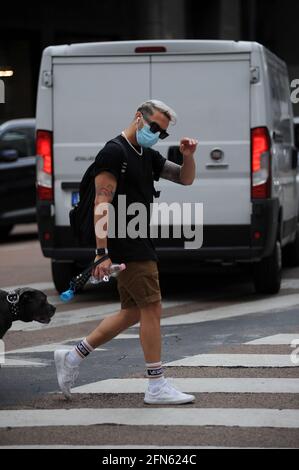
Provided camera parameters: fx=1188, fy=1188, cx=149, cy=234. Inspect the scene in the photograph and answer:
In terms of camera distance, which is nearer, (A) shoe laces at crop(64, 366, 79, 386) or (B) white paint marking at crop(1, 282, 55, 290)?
(A) shoe laces at crop(64, 366, 79, 386)

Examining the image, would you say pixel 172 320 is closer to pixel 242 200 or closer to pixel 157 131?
pixel 242 200

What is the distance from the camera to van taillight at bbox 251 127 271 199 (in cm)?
1132

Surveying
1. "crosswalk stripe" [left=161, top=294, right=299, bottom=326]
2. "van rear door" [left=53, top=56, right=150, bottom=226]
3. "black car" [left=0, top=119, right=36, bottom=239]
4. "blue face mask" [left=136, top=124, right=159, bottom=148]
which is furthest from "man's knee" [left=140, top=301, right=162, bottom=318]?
"black car" [left=0, top=119, right=36, bottom=239]

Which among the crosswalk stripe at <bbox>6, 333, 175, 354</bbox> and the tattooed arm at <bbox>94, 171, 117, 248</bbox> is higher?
the tattooed arm at <bbox>94, 171, 117, 248</bbox>

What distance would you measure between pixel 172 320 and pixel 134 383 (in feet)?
9.55

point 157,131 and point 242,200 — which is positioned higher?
point 157,131

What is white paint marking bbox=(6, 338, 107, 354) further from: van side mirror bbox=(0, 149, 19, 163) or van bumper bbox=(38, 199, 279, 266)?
van side mirror bbox=(0, 149, 19, 163)

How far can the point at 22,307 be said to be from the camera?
24.6ft

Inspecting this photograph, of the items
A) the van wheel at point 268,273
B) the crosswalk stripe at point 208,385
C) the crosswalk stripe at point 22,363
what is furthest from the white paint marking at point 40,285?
the crosswalk stripe at point 208,385

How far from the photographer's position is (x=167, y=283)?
13461 mm

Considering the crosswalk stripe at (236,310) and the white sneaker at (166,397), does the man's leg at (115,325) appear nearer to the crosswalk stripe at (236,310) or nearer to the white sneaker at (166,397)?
the white sneaker at (166,397)

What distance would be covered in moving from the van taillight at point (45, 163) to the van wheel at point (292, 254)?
409cm

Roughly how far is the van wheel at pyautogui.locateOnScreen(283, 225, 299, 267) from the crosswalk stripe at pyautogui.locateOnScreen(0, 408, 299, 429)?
7.91 meters
